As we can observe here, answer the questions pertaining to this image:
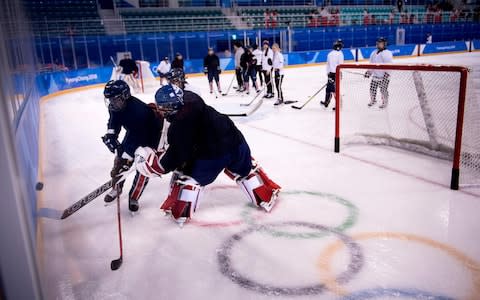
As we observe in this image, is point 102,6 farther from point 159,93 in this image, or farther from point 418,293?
point 418,293

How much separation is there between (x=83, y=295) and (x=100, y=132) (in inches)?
186

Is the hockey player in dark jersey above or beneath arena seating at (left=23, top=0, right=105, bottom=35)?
beneath

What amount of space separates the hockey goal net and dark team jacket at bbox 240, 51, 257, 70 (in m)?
4.69

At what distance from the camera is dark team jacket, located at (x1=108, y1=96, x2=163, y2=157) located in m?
2.92

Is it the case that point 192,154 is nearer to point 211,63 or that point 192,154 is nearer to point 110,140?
point 110,140

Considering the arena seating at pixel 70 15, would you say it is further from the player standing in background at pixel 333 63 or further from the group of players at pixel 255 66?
the player standing in background at pixel 333 63

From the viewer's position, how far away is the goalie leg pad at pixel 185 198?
2773 mm

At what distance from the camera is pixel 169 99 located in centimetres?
254

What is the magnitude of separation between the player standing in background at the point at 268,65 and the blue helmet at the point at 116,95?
6.45 metres

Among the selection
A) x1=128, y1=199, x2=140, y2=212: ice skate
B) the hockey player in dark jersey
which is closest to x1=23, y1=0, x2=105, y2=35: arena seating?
the hockey player in dark jersey

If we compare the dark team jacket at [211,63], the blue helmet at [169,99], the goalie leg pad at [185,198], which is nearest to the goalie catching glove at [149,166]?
the goalie leg pad at [185,198]

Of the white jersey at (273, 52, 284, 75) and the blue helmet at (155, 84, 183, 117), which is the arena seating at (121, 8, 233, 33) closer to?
the white jersey at (273, 52, 284, 75)

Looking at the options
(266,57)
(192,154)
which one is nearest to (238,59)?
(266,57)

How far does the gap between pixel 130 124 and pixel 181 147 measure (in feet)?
2.14
